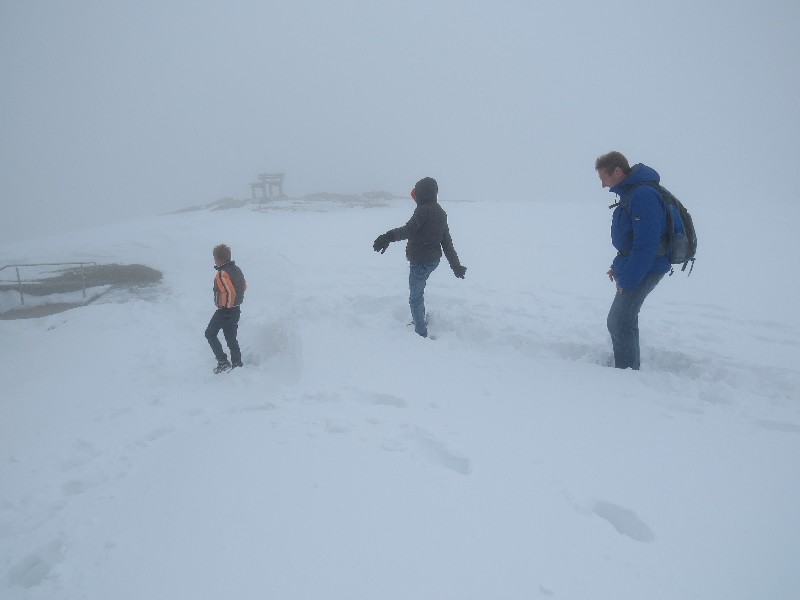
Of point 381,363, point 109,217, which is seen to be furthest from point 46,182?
point 381,363

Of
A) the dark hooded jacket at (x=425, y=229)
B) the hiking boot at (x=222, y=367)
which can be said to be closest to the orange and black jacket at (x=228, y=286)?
the hiking boot at (x=222, y=367)

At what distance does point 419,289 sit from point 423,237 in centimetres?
77

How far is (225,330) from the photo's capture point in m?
5.99

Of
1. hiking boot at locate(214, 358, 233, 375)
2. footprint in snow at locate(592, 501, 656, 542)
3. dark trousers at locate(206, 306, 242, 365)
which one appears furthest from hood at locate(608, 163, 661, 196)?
hiking boot at locate(214, 358, 233, 375)

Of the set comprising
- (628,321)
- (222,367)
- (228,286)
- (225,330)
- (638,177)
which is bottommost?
(222,367)

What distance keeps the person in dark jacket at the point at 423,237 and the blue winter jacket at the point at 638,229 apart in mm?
1968

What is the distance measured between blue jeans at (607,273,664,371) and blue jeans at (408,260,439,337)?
236cm

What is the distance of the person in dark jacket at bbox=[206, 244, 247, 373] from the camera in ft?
18.9

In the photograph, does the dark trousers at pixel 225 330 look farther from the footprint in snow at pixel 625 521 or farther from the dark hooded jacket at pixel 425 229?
the footprint in snow at pixel 625 521

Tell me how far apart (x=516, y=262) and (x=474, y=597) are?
9151 mm

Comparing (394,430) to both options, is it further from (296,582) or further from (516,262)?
(516,262)

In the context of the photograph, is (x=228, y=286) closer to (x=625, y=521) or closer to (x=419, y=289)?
(x=419, y=289)

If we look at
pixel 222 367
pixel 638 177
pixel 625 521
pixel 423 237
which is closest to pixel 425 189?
pixel 423 237

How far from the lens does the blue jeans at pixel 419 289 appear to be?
589 cm
